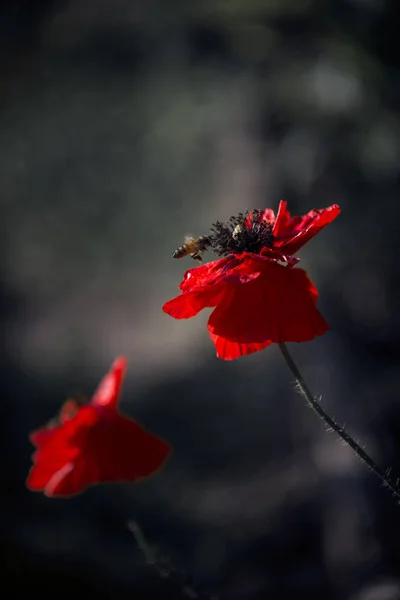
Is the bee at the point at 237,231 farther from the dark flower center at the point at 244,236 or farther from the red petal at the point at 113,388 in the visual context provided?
the red petal at the point at 113,388

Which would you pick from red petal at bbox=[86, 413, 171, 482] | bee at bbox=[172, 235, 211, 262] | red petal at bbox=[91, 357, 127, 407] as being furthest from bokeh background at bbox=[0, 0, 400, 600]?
bee at bbox=[172, 235, 211, 262]

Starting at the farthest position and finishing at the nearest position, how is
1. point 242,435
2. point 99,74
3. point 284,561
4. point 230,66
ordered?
point 99,74, point 230,66, point 242,435, point 284,561

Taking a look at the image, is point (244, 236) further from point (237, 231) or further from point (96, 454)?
point (96, 454)

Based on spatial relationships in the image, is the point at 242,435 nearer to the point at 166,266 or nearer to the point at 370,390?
the point at 370,390

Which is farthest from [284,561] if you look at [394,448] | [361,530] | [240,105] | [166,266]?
[166,266]

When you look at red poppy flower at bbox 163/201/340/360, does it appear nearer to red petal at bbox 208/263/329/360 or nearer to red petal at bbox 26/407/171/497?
red petal at bbox 208/263/329/360

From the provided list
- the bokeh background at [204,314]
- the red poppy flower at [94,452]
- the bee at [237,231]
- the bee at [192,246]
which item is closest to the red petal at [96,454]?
the red poppy flower at [94,452]

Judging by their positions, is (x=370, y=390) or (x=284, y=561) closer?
(x=370, y=390)
